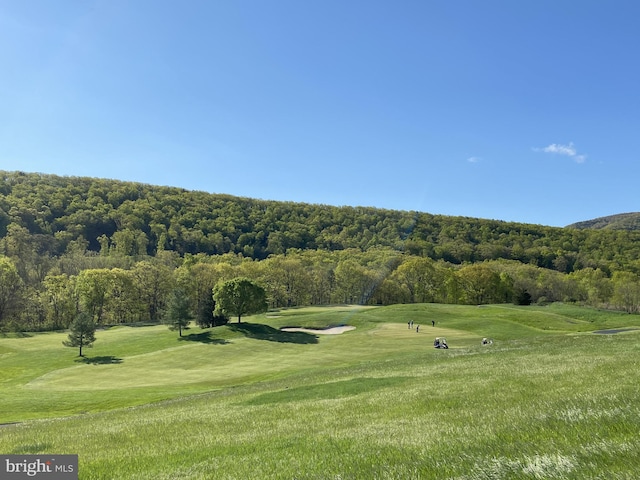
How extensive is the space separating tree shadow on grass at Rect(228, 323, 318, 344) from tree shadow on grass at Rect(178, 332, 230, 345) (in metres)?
4.67

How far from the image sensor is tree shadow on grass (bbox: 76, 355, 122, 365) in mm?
63109

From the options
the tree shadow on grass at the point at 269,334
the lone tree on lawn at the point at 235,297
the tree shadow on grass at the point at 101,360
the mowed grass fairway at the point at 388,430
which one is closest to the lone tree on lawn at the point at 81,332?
the tree shadow on grass at the point at 101,360

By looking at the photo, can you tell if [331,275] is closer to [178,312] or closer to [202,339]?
[178,312]

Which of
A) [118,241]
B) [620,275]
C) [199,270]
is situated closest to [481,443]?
[199,270]

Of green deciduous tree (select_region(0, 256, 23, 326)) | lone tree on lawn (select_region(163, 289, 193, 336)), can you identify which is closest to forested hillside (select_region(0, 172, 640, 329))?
green deciduous tree (select_region(0, 256, 23, 326))

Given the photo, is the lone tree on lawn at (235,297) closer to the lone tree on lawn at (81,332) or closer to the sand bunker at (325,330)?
the sand bunker at (325,330)

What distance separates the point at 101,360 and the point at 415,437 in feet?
219

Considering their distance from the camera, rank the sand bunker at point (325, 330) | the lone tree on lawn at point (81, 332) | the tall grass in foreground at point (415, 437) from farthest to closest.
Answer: the sand bunker at point (325, 330), the lone tree on lawn at point (81, 332), the tall grass in foreground at point (415, 437)

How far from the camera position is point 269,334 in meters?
78.1

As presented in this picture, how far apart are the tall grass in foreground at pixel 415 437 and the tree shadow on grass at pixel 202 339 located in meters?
53.8

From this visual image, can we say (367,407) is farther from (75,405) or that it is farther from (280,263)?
(280,263)

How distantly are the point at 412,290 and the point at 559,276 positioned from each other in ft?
184

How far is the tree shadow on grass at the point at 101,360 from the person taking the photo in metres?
63.1

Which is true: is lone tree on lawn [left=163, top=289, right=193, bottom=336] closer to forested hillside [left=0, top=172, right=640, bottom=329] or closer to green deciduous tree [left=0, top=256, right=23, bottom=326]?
forested hillside [left=0, top=172, right=640, bottom=329]
